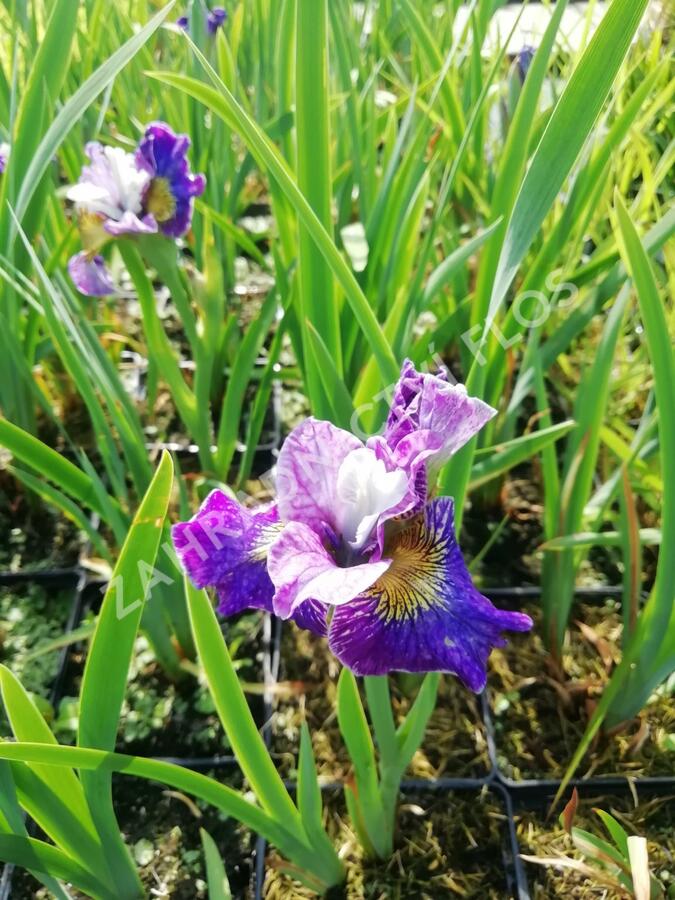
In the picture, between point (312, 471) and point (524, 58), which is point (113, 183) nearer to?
point (312, 471)

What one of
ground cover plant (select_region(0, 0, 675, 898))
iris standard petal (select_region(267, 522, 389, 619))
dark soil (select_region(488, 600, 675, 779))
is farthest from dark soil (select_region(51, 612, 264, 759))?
iris standard petal (select_region(267, 522, 389, 619))

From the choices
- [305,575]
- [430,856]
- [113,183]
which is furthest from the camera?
[113,183]

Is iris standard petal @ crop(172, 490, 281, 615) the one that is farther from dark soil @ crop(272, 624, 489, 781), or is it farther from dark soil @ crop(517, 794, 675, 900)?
dark soil @ crop(517, 794, 675, 900)

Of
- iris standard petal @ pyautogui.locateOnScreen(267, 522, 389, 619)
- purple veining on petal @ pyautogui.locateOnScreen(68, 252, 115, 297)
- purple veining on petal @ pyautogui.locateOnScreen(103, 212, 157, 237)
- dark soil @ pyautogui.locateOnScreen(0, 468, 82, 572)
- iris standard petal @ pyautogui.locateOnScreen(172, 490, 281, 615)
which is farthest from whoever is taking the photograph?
dark soil @ pyautogui.locateOnScreen(0, 468, 82, 572)

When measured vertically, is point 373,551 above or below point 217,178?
below

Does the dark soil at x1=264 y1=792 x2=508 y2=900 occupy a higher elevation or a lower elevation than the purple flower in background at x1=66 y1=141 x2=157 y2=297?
lower

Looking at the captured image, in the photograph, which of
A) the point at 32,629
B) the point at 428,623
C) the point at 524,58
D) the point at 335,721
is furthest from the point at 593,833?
the point at 524,58

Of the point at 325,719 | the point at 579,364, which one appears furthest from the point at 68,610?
the point at 579,364

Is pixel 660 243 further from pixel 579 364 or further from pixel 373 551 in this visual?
pixel 579 364
